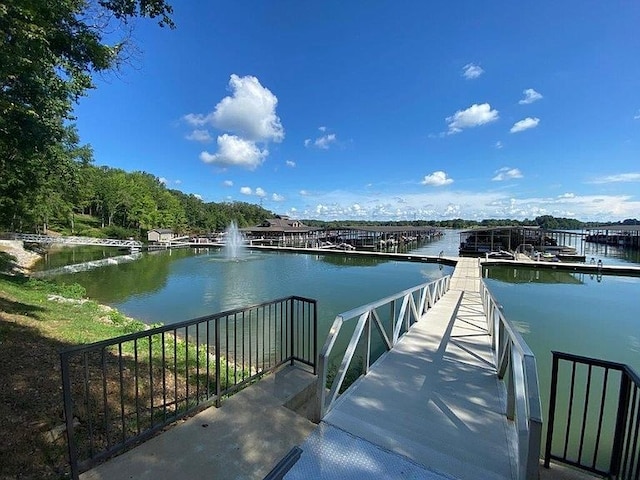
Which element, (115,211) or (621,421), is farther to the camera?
(115,211)

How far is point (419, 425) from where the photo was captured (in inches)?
102

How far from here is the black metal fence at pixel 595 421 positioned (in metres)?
1.97

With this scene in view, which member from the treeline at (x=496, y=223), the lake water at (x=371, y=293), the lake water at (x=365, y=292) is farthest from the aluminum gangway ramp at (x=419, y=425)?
the treeline at (x=496, y=223)

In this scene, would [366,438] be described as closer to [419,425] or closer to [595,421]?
[419,425]

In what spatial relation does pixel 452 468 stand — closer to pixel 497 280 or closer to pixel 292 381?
pixel 292 381

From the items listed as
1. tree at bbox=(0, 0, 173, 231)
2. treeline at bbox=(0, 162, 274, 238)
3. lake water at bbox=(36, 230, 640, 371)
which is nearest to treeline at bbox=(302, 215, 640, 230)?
treeline at bbox=(0, 162, 274, 238)

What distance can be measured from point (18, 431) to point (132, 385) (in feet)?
4.10

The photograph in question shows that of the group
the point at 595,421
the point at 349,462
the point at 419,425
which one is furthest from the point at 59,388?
the point at 595,421

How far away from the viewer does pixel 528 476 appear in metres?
1.69

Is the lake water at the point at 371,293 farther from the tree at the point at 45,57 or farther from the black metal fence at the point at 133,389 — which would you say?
the tree at the point at 45,57

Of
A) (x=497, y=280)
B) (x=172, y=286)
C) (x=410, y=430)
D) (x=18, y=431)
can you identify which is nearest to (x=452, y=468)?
(x=410, y=430)

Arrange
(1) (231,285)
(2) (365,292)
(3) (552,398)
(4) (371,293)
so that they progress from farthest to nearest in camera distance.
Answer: (1) (231,285), (2) (365,292), (4) (371,293), (3) (552,398)

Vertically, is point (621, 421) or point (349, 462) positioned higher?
point (621, 421)

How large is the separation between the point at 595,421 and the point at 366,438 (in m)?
4.66
